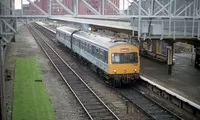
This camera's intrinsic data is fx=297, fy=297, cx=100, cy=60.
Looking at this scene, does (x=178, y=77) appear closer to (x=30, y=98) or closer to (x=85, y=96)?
(x=85, y=96)

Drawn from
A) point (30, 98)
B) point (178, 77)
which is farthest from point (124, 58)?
point (30, 98)

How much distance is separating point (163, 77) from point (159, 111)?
237 inches

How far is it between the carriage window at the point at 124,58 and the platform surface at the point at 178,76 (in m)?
2.04

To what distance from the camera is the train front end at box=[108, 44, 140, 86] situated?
17359 mm

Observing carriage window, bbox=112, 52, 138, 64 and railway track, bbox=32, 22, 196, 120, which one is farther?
carriage window, bbox=112, 52, 138, 64

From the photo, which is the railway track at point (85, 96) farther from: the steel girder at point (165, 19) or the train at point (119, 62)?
the steel girder at point (165, 19)

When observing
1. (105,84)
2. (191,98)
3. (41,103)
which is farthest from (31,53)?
(191,98)

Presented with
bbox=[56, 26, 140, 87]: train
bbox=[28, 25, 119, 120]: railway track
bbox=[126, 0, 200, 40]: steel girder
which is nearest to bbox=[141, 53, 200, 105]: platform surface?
bbox=[56, 26, 140, 87]: train

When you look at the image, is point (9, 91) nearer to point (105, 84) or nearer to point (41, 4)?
point (105, 84)

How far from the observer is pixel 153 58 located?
26.7 m

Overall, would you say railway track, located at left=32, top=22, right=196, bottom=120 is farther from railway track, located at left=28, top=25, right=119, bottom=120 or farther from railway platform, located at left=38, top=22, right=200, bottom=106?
railway track, located at left=28, top=25, right=119, bottom=120

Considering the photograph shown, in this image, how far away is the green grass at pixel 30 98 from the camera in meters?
13.3

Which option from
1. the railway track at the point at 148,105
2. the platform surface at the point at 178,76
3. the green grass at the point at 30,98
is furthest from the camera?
the platform surface at the point at 178,76

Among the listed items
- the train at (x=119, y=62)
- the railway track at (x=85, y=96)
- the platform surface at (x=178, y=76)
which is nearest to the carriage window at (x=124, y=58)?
the train at (x=119, y=62)
